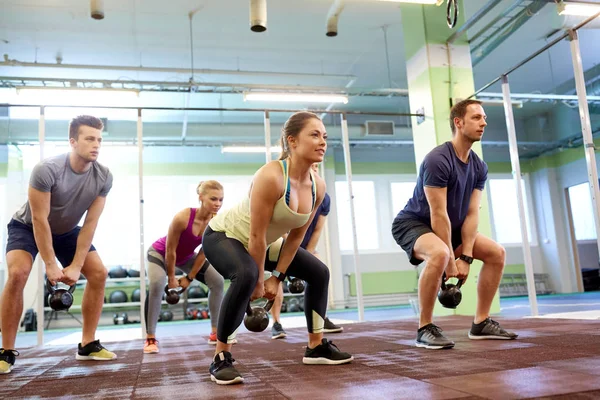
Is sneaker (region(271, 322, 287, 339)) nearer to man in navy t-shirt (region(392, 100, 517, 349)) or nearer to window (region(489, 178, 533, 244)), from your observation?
man in navy t-shirt (region(392, 100, 517, 349))

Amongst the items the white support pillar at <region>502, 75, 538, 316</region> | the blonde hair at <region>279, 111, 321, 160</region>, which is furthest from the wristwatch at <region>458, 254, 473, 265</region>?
the white support pillar at <region>502, 75, 538, 316</region>

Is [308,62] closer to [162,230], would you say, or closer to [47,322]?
[162,230]

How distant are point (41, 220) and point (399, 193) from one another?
1082 centimetres

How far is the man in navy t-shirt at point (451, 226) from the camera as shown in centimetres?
272

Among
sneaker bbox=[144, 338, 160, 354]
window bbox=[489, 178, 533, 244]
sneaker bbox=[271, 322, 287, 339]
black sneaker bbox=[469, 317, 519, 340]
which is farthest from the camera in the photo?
window bbox=[489, 178, 533, 244]

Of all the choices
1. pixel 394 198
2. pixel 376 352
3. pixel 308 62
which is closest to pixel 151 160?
pixel 308 62

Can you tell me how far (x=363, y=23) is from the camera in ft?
25.9

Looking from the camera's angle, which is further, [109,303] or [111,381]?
[109,303]

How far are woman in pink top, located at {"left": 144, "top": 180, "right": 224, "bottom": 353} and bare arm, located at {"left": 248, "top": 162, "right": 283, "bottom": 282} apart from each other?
1.29 meters

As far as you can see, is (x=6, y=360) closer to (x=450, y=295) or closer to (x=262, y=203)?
(x=262, y=203)

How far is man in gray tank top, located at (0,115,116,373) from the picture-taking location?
281 cm

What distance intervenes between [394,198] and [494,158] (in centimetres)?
323

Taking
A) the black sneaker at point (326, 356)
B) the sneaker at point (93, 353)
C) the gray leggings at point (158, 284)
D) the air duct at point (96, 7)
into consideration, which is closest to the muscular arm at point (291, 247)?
the black sneaker at point (326, 356)

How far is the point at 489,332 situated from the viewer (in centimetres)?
299
